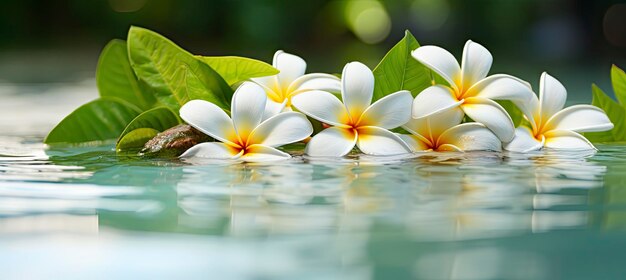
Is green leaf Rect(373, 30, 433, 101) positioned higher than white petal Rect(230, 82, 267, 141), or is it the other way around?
green leaf Rect(373, 30, 433, 101)

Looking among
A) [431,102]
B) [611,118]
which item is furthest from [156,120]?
[611,118]

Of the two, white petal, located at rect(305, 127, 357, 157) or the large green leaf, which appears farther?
the large green leaf

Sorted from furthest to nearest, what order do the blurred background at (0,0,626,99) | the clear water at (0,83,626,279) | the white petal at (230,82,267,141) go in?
the blurred background at (0,0,626,99)
the white petal at (230,82,267,141)
the clear water at (0,83,626,279)

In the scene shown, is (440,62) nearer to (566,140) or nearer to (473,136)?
(473,136)

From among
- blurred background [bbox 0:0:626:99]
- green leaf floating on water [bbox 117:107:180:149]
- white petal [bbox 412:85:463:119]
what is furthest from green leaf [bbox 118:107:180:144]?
blurred background [bbox 0:0:626:99]

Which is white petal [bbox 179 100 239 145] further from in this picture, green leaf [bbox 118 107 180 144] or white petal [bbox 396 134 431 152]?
white petal [bbox 396 134 431 152]

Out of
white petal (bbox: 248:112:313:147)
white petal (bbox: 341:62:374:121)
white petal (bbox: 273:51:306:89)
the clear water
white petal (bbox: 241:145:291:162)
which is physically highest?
white petal (bbox: 273:51:306:89)

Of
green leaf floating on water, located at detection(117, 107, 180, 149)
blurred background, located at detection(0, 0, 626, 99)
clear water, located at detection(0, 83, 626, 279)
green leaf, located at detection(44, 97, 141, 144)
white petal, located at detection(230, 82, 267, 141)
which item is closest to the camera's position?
clear water, located at detection(0, 83, 626, 279)
